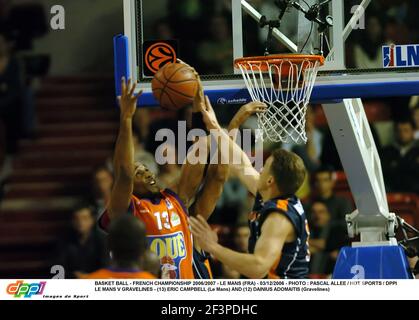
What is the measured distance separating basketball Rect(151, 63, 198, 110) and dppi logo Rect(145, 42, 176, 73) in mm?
175

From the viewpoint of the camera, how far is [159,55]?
6.12 metres

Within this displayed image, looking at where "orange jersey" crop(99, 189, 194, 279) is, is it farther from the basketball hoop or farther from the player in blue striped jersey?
the basketball hoop

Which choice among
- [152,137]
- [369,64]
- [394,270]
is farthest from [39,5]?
[394,270]

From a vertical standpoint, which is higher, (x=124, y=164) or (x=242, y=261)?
(x=124, y=164)

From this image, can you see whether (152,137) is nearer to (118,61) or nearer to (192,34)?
(192,34)

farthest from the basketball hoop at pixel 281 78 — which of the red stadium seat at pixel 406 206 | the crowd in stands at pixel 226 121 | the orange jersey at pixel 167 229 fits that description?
the red stadium seat at pixel 406 206

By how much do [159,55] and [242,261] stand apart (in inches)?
52.7

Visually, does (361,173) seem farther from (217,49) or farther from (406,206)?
(217,49)

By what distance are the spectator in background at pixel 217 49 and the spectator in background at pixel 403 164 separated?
1436 millimetres

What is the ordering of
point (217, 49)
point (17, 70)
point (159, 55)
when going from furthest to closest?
1. point (17, 70)
2. point (217, 49)
3. point (159, 55)

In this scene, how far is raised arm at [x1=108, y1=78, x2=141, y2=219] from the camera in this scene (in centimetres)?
554

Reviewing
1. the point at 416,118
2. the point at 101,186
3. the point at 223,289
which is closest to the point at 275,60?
the point at 223,289
